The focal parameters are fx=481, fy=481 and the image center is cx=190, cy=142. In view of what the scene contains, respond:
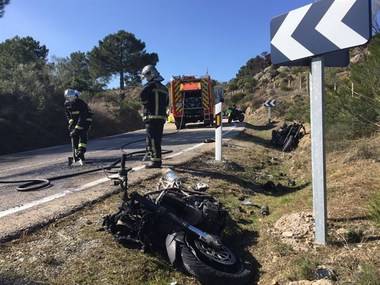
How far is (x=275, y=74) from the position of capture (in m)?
61.0

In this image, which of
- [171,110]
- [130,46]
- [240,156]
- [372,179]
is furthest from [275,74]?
[372,179]

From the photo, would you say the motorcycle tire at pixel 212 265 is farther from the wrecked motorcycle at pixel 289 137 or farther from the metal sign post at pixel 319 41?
the wrecked motorcycle at pixel 289 137

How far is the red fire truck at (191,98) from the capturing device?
25203mm

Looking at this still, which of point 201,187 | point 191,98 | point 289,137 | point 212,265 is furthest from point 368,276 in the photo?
point 191,98

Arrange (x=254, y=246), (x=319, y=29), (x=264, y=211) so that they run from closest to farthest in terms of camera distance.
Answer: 1. (x=319, y=29)
2. (x=254, y=246)
3. (x=264, y=211)

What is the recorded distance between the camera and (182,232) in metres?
4.82

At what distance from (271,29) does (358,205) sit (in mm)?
2263

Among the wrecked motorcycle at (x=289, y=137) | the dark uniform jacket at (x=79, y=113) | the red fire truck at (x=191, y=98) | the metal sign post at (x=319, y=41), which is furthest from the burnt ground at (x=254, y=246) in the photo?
the red fire truck at (x=191, y=98)

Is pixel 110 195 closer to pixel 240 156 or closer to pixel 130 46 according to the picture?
pixel 240 156

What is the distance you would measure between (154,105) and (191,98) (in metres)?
16.5

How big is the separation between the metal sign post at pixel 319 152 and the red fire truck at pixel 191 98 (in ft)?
66.2

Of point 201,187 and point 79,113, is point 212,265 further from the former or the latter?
point 79,113

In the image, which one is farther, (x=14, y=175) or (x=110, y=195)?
(x=14, y=175)

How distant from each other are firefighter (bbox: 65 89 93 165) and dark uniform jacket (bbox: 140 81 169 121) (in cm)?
242
